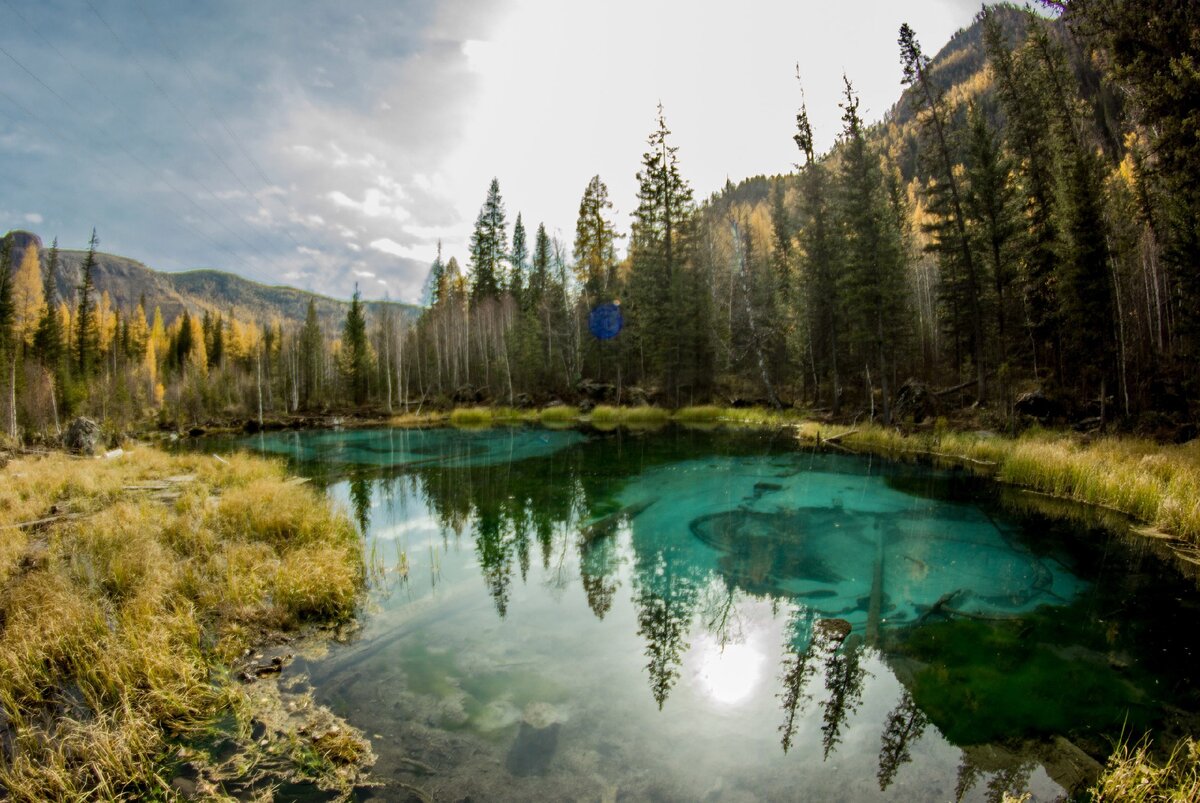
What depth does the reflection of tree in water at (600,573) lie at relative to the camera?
8359mm

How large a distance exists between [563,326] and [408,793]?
147 ft

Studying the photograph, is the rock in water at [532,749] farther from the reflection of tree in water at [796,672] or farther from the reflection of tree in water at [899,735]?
the reflection of tree in water at [899,735]

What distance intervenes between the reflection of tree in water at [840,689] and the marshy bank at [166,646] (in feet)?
13.9

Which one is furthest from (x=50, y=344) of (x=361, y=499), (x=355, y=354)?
(x=361, y=499)

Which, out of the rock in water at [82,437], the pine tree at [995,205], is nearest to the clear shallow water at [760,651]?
the pine tree at [995,205]

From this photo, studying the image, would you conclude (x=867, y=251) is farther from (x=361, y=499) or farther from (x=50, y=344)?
(x=50, y=344)

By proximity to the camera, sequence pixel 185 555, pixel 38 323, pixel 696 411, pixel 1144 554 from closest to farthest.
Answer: pixel 185 555, pixel 1144 554, pixel 696 411, pixel 38 323

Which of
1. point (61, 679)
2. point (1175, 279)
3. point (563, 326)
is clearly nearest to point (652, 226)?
point (563, 326)

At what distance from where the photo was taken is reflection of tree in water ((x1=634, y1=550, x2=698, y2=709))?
6.25 m

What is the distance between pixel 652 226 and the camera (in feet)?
123

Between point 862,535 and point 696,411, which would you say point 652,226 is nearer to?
point 696,411

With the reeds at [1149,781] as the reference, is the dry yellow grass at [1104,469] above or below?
above

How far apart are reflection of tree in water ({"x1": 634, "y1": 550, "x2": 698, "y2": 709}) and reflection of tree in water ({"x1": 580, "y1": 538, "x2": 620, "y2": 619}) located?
0.45m

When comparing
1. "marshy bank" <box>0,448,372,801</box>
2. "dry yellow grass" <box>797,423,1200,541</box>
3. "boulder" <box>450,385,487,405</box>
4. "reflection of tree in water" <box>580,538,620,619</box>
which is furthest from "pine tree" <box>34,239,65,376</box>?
"dry yellow grass" <box>797,423,1200,541</box>
